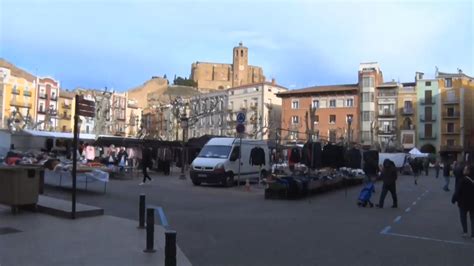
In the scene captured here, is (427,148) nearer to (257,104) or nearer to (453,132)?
(453,132)

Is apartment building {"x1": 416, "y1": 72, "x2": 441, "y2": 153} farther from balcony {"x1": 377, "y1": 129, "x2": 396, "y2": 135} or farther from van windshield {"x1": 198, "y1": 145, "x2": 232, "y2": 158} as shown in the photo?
van windshield {"x1": 198, "y1": 145, "x2": 232, "y2": 158}

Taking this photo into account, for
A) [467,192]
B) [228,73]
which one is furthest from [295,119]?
[467,192]

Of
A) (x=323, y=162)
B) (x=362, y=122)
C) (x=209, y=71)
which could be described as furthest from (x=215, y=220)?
(x=209, y=71)

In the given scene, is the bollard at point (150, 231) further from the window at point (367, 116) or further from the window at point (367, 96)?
the window at point (367, 116)

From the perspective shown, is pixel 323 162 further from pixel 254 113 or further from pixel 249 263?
pixel 254 113

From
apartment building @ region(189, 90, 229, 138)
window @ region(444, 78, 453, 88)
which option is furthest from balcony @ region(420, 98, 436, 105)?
apartment building @ region(189, 90, 229, 138)

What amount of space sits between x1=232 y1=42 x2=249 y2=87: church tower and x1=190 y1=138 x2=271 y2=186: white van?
431 ft

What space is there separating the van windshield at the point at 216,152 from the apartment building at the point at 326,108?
62.1 m

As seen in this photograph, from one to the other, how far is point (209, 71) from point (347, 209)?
496 feet

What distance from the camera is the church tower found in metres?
157

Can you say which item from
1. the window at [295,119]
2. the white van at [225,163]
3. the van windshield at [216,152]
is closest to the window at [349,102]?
the window at [295,119]

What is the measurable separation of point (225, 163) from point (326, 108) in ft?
226

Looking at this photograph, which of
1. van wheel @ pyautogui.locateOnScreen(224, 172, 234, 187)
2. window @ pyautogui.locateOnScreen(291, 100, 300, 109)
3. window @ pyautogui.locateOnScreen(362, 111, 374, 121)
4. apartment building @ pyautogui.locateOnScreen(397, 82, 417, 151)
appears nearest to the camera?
van wheel @ pyautogui.locateOnScreen(224, 172, 234, 187)

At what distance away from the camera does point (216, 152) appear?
80.7ft
